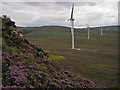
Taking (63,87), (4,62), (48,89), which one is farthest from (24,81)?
(63,87)

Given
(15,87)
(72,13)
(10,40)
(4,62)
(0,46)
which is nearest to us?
(15,87)

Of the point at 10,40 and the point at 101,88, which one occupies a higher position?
the point at 10,40

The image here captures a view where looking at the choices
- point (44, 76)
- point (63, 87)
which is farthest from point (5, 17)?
point (63, 87)

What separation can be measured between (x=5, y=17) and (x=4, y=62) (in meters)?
11.8

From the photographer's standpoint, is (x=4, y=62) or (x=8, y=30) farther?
(x=8, y=30)

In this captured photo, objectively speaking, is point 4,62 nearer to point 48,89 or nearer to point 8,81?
point 8,81

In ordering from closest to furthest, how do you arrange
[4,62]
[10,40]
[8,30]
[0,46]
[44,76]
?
[4,62] < [44,76] < [0,46] < [10,40] < [8,30]

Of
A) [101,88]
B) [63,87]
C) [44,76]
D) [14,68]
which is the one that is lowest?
[101,88]

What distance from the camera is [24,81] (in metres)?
9.08

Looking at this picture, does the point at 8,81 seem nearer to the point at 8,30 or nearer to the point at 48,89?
the point at 48,89

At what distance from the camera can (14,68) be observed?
1061 cm

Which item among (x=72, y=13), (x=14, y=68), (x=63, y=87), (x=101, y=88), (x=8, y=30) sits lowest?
(x=101, y=88)

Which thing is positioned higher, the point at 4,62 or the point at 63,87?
the point at 4,62

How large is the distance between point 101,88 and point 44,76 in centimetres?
610
